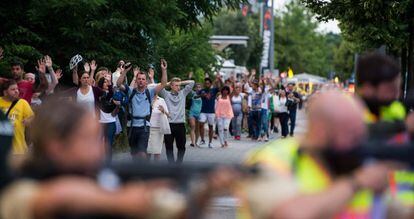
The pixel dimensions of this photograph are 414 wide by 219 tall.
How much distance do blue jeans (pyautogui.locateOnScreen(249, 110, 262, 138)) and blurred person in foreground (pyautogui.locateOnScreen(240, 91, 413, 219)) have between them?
20.9 meters

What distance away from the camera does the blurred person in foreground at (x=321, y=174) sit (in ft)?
10.1

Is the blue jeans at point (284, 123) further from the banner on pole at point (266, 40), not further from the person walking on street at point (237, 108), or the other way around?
the banner on pole at point (266, 40)

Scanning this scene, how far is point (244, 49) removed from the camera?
59688 millimetres

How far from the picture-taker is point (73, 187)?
304 centimetres

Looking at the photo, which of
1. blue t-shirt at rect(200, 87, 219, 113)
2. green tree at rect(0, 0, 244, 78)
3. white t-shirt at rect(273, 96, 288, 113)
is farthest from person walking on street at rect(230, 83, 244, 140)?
green tree at rect(0, 0, 244, 78)

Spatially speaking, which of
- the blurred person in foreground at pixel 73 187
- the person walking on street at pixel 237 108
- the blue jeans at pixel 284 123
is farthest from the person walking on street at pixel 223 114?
the blurred person in foreground at pixel 73 187

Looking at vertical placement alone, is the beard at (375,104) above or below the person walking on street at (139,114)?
above

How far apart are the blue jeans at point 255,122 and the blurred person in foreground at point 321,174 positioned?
822 inches

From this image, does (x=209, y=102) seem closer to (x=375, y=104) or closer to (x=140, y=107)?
(x=140, y=107)

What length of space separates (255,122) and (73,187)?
21.5 m

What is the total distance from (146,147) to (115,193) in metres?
9.71

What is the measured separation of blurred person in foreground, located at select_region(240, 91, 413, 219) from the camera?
308cm

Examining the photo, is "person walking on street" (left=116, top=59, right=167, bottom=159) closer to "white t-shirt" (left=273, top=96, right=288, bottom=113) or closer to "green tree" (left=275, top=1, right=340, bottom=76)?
"white t-shirt" (left=273, top=96, right=288, bottom=113)

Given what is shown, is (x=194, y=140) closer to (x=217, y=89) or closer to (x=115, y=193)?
(x=217, y=89)
